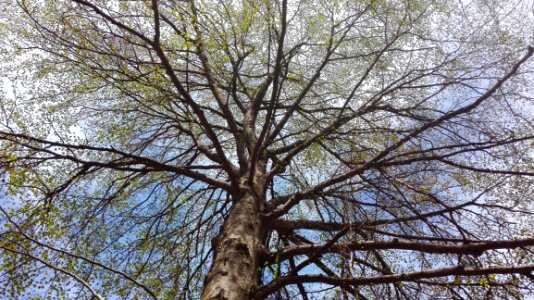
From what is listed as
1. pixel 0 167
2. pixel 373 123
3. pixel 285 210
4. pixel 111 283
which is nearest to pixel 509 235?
pixel 373 123

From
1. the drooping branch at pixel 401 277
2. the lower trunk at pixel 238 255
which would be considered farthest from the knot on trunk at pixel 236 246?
the drooping branch at pixel 401 277

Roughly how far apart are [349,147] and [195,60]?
9.69 ft

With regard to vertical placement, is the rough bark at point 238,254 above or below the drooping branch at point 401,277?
above

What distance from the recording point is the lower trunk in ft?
8.27

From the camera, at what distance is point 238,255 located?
2.88 metres

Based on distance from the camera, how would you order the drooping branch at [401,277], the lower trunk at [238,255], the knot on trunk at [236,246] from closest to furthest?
the drooping branch at [401,277]
the lower trunk at [238,255]
the knot on trunk at [236,246]

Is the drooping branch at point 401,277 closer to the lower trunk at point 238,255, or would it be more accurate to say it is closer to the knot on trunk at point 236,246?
the lower trunk at point 238,255

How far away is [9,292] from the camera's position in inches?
147

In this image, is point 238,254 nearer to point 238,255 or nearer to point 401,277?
point 238,255

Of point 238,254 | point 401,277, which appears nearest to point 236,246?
point 238,254

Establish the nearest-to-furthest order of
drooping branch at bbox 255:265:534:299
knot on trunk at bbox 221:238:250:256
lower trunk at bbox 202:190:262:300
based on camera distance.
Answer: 1. drooping branch at bbox 255:265:534:299
2. lower trunk at bbox 202:190:262:300
3. knot on trunk at bbox 221:238:250:256

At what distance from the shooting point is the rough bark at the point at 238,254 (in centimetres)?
252

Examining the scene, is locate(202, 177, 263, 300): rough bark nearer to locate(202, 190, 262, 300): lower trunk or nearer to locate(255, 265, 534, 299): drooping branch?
locate(202, 190, 262, 300): lower trunk

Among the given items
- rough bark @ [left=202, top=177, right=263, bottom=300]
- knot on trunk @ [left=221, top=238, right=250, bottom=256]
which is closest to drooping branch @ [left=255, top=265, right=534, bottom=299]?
rough bark @ [left=202, top=177, right=263, bottom=300]
